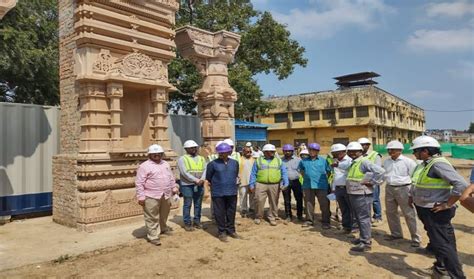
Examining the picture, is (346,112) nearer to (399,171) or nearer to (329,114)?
(329,114)

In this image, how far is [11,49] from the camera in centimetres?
1231

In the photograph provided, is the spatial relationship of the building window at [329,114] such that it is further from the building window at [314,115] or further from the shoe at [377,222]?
the shoe at [377,222]

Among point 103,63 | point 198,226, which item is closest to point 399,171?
point 198,226

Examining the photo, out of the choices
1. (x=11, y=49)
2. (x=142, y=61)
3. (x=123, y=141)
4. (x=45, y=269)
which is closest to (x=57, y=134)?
(x=123, y=141)

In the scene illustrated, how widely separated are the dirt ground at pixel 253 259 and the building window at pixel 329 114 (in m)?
31.1

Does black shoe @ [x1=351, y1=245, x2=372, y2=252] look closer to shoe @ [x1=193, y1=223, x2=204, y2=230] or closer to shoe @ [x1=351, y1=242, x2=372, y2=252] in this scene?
shoe @ [x1=351, y1=242, x2=372, y2=252]

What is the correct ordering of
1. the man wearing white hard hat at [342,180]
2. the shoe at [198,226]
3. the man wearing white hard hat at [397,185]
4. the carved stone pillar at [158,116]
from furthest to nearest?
the carved stone pillar at [158,116]
the shoe at [198,226]
the man wearing white hard hat at [342,180]
the man wearing white hard hat at [397,185]

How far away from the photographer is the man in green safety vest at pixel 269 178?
7.05 m

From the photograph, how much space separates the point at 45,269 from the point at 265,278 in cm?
297

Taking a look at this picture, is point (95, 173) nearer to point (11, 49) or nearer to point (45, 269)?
point (45, 269)

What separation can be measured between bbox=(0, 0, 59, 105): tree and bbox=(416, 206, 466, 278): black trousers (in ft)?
43.3

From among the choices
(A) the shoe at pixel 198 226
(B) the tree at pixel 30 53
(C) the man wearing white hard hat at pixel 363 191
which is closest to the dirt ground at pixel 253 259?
(C) the man wearing white hard hat at pixel 363 191

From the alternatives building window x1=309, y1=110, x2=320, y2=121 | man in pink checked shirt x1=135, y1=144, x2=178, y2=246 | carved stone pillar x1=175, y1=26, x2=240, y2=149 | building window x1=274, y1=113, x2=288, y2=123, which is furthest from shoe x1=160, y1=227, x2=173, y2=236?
building window x1=274, y1=113, x2=288, y2=123

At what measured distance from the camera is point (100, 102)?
6.98 m
